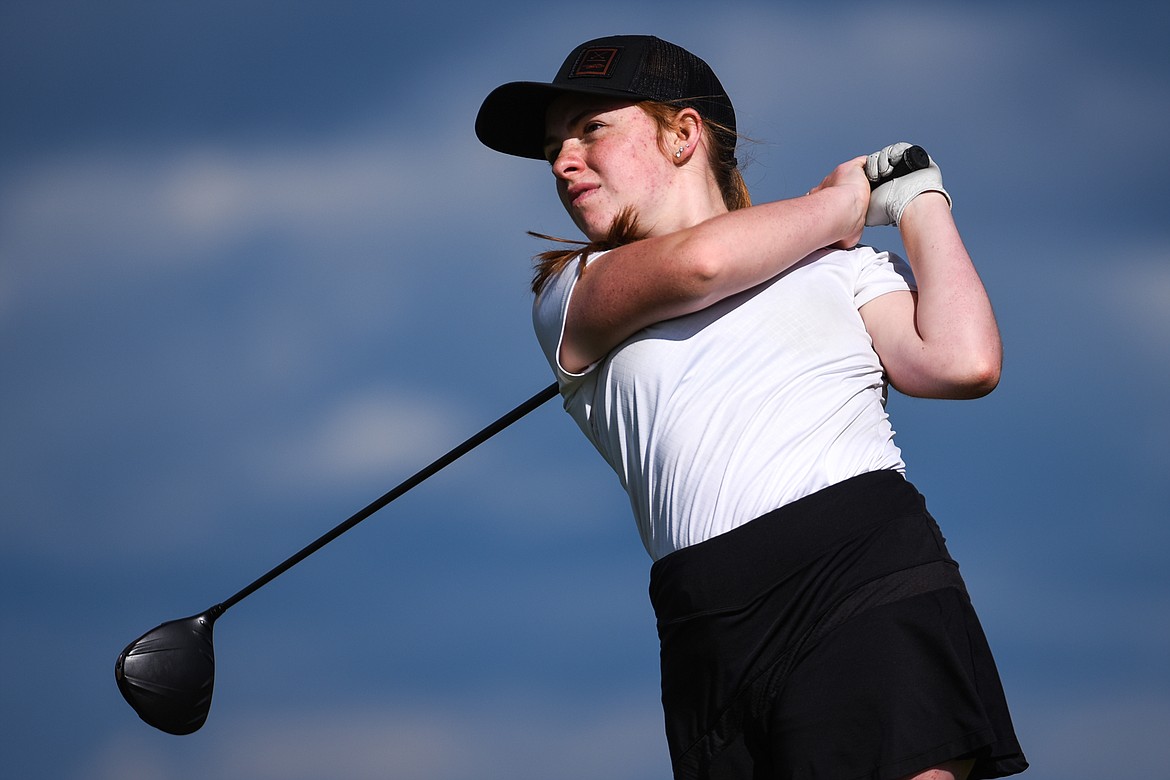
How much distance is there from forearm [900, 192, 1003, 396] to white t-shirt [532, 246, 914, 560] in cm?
11

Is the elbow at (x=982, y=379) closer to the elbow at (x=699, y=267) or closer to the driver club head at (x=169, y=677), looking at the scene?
the elbow at (x=699, y=267)

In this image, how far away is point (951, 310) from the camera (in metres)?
2.66

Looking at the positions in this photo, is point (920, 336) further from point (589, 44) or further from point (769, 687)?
point (589, 44)

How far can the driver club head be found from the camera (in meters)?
4.88

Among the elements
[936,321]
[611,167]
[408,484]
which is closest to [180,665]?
[408,484]

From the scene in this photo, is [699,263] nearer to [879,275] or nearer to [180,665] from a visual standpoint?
[879,275]

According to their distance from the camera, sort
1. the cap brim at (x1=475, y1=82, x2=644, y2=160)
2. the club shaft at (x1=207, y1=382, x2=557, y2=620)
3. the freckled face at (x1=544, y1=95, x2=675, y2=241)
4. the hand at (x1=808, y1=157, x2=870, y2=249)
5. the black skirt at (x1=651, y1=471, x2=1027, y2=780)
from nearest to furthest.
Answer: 1. the black skirt at (x1=651, y1=471, x2=1027, y2=780)
2. the hand at (x1=808, y1=157, x2=870, y2=249)
3. the freckled face at (x1=544, y1=95, x2=675, y2=241)
4. the cap brim at (x1=475, y1=82, x2=644, y2=160)
5. the club shaft at (x1=207, y1=382, x2=557, y2=620)

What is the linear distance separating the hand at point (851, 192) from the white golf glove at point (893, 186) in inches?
1.0

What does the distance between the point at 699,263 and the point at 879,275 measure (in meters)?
0.53

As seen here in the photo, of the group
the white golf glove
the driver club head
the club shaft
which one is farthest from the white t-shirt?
the driver club head

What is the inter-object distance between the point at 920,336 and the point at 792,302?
0.28m

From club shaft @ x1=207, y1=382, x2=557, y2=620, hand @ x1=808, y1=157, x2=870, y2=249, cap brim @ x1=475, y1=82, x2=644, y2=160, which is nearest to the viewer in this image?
hand @ x1=808, y1=157, x2=870, y2=249

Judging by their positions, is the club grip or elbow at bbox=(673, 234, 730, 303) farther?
the club grip

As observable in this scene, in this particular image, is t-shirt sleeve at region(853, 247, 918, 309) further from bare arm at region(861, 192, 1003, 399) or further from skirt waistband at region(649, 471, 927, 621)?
skirt waistband at region(649, 471, 927, 621)
